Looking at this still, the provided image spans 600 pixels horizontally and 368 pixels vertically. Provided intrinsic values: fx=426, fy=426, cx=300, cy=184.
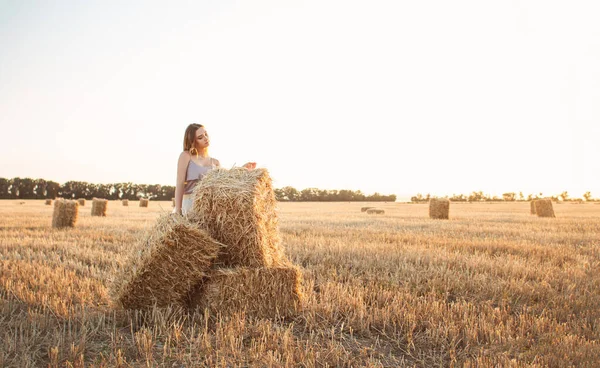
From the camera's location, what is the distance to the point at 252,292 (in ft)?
14.5

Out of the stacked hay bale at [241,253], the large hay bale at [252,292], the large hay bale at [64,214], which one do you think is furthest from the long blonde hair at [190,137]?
the large hay bale at [64,214]

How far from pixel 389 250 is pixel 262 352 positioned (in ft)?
17.2

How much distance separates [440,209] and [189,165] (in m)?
16.7

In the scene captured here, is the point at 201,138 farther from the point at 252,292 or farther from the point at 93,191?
the point at 93,191

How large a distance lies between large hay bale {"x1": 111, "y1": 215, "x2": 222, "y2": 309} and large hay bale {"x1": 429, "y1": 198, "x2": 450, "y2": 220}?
17.6 m

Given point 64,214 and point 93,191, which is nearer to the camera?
point 64,214

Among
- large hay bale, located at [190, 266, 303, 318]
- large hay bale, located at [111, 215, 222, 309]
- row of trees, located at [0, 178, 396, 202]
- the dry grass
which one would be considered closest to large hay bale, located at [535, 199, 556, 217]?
the dry grass

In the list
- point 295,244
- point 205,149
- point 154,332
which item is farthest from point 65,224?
point 154,332

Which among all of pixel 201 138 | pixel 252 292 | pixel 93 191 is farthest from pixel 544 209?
pixel 93 191

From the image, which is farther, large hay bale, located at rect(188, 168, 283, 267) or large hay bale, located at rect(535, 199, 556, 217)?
large hay bale, located at rect(535, 199, 556, 217)

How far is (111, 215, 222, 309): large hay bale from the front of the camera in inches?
168

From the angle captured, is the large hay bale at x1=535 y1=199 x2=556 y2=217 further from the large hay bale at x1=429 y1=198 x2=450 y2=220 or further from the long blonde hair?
the long blonde hair

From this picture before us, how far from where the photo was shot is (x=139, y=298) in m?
4.36


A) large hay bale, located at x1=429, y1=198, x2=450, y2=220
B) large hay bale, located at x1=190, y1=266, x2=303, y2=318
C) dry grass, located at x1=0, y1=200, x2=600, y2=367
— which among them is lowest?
dry grass, located at x1=0, y1=200, x2=600, y2=367
